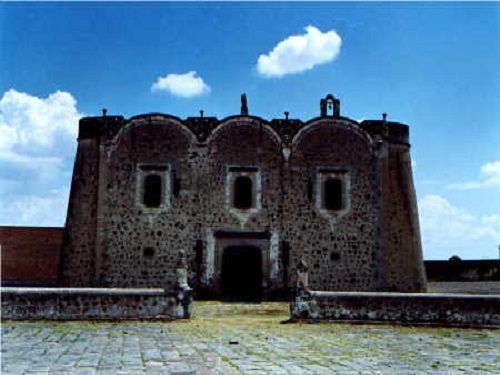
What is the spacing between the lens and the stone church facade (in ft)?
73.6

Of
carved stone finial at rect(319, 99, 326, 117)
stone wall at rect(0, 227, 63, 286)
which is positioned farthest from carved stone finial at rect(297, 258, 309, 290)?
stone wall at rect(0, 227, 63, 286)

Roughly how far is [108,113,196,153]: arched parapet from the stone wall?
280 inches

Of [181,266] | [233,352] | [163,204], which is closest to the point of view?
[233,352]

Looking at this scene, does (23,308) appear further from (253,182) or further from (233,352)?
(253,182)

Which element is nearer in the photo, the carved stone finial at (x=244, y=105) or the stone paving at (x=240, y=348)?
the stone paving at (x=240, y=348)

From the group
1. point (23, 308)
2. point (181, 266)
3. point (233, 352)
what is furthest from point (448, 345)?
point (23, 308)

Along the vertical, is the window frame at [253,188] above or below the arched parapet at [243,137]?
below

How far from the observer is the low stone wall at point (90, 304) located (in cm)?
1374

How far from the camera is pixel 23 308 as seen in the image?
45.1 feet

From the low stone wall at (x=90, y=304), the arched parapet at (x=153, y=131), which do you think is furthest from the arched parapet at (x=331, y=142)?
the low stone wall at (x=90, y=304)

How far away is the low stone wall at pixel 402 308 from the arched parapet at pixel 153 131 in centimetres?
1044

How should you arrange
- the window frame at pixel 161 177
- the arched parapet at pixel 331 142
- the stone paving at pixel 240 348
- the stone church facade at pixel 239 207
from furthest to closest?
the arched parapet at pixel 331 142, the window frame at pixel 161 177, the stone church facade at pixel 239 207, the stone paving at pixel 240 348

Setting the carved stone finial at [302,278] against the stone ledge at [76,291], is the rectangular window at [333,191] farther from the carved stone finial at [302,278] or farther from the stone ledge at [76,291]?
the stone ledge at [76,291]

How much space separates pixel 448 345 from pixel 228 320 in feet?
20.7
